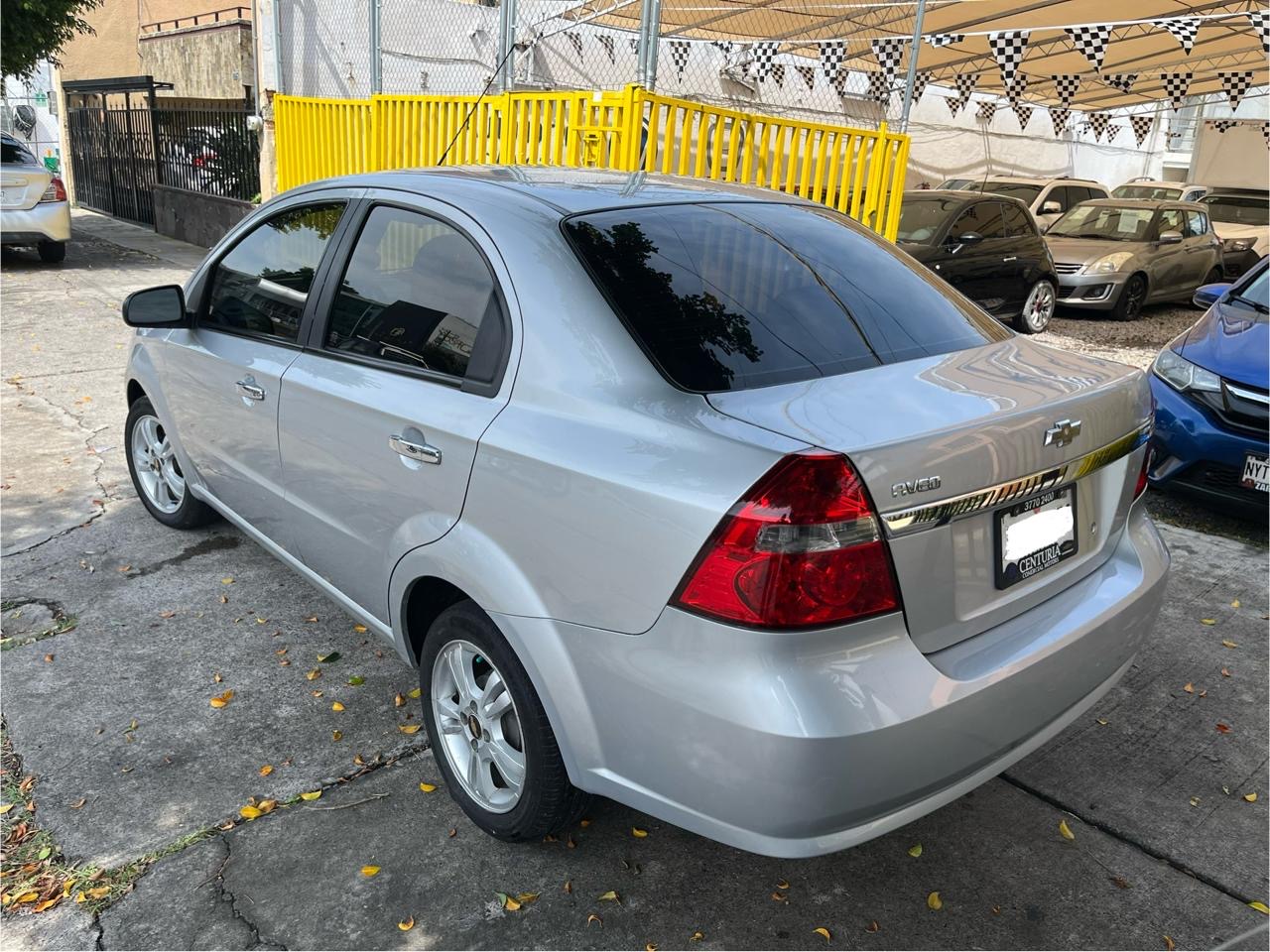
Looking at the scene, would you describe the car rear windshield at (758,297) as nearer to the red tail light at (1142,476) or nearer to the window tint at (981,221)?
the red tail light at (1142,476)

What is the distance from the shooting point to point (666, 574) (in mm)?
1982

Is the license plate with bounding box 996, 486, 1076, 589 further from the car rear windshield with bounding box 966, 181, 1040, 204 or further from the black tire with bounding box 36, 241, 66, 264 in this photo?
the car rear windshield with bounding box 966, 181, 1040, 204

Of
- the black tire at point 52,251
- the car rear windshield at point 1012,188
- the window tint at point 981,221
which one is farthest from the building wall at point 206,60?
the car rear windshield at point 1012,188

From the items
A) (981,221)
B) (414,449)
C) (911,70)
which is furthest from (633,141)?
(981,221)

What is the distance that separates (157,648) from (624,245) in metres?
2.32

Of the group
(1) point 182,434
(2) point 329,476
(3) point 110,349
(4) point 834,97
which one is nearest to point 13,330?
(3) point 110,349

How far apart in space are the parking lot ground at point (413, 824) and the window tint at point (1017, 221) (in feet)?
24.9

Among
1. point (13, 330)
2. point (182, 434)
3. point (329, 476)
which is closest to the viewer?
point (329, 476)

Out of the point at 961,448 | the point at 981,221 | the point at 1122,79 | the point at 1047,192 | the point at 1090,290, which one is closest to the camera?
the point at 961,448

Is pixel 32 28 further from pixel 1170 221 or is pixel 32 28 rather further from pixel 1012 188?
pixel 1170 221

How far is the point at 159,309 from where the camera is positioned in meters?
3.73

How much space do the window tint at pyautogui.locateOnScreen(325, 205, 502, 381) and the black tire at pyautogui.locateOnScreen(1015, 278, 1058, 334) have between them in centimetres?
938

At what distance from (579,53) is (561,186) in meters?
12.8

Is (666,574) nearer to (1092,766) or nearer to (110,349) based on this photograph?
(1092,766)
